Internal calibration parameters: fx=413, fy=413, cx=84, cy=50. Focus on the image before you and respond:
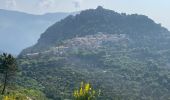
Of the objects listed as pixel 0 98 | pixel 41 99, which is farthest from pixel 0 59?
pixel 41 99

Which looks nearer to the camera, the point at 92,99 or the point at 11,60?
the point at 92,99

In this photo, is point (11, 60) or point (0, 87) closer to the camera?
point (11, 60)

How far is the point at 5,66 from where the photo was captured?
452ft

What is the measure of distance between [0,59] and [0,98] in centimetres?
1569

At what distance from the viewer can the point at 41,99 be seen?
182 m

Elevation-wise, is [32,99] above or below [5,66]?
below

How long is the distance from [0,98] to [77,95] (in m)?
75.3

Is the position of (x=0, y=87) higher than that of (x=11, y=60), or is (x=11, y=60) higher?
(x=11, y=60)

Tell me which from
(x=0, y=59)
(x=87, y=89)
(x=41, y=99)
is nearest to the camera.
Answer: (x=87, y=89)

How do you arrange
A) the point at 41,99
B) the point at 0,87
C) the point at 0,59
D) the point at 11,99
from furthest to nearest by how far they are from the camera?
the point at 41,99
the point at 0,87
the point at 0,59
the point at 11,99

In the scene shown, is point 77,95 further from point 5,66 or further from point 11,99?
point 5,66

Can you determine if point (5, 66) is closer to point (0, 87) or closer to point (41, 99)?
point (0, 87)

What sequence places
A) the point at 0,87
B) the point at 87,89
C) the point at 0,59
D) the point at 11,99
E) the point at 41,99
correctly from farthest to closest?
the point at 41,99 < the point at 0,87 < the point at 0,59 < the point at 11,99 < the point at 87,89

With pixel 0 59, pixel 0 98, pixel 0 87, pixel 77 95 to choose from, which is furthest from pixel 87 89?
pixel 0 87
